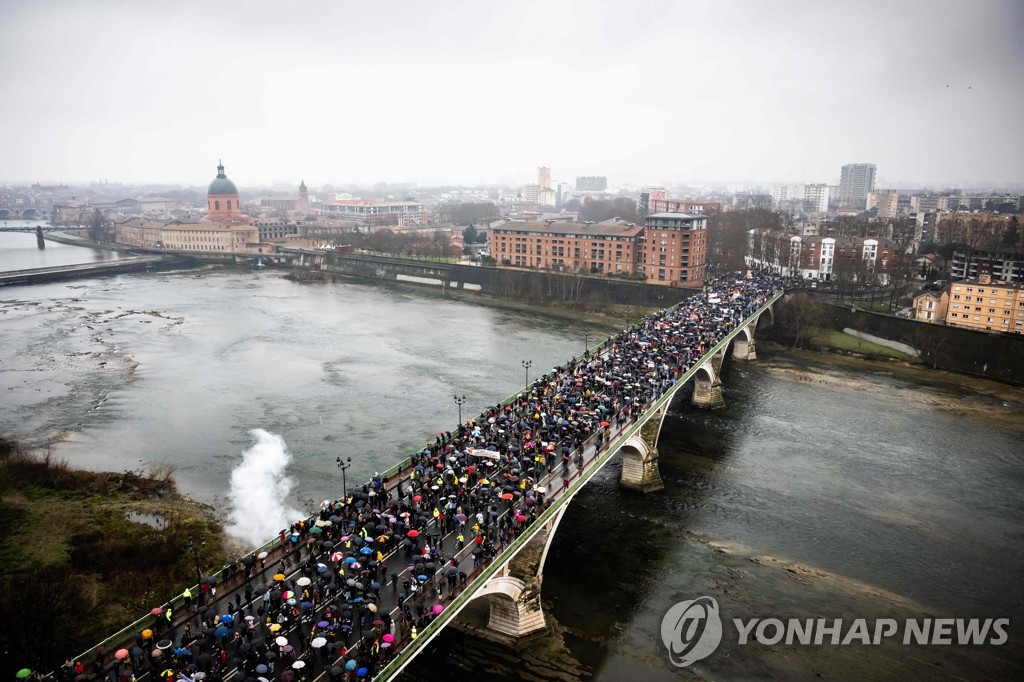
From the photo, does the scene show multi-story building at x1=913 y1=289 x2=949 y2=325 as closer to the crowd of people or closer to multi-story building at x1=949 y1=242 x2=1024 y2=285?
multi-story building at x1=949 y1=242 x2=1024 y2=285

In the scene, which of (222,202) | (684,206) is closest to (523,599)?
(684,206)

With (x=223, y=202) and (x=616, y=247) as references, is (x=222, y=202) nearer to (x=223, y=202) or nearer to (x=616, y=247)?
(x=223, y=202)

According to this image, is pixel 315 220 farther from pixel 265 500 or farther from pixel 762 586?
pixel 762 586

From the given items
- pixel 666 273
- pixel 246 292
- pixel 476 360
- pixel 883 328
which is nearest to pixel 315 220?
pixel 246 292

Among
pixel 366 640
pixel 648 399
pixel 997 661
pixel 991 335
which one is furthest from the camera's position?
pixel 991 335

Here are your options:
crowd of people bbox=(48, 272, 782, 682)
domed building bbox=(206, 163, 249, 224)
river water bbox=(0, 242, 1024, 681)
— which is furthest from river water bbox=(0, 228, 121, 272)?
crowd of people bbox=(48, 272, 782, 682)
